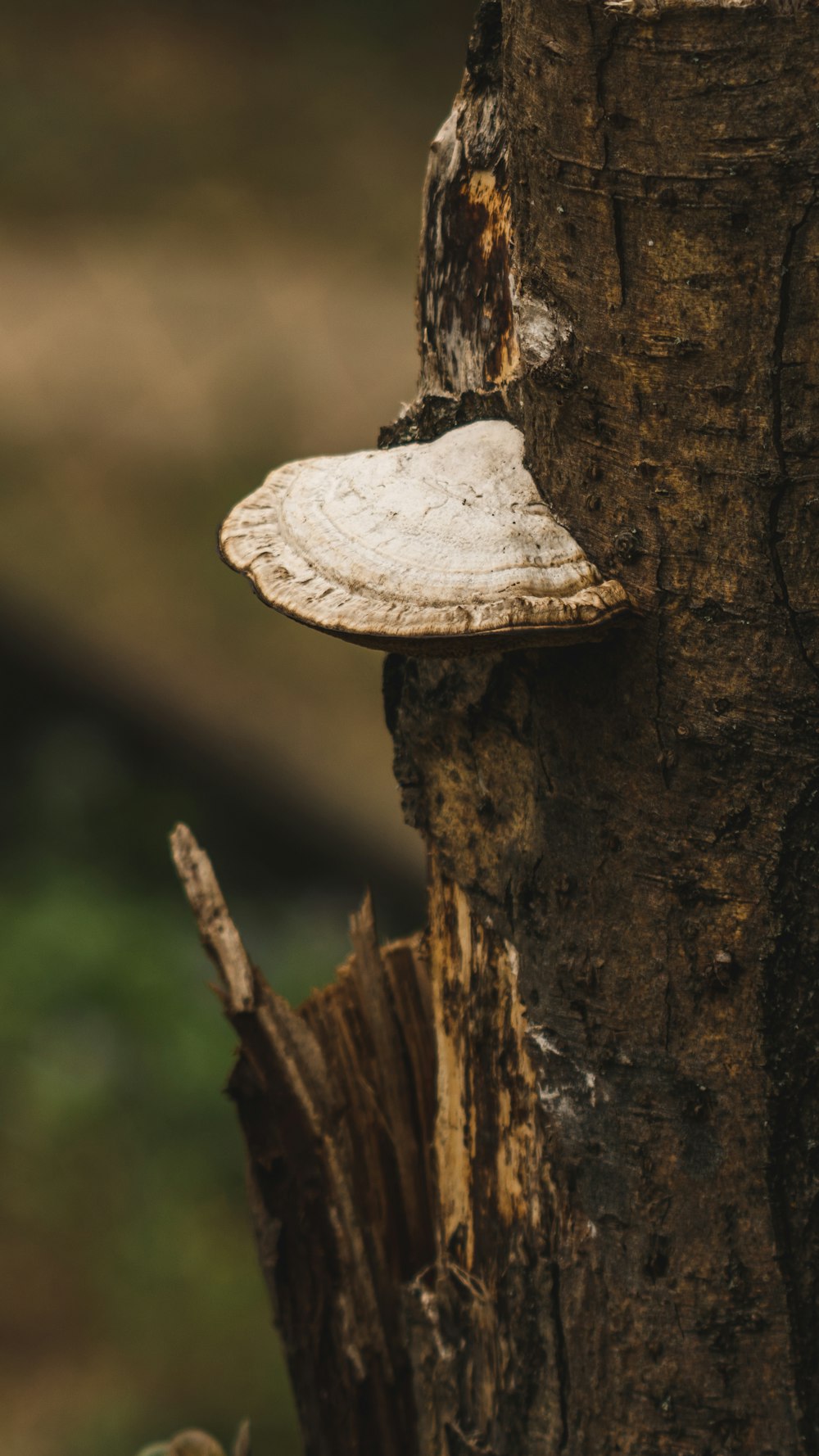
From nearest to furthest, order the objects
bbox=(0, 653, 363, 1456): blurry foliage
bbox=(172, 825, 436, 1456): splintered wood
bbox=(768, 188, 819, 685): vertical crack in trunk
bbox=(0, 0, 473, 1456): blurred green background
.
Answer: bbox=(768, 188, 819, 685): vertical crack in trunk < bbox=(172, 825, 436, 1456): splintered wood < bbox=(0, 653, 363, 1456): blurry foliage < bbox=(0, 0, 473, 1456): blurred green background

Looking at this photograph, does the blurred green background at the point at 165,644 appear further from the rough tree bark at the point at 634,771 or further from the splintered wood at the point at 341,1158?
the rough tree bark at the point at 634,771

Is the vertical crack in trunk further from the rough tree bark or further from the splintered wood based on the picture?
the splintered wood

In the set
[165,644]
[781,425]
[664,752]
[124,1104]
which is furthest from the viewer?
[165,644]

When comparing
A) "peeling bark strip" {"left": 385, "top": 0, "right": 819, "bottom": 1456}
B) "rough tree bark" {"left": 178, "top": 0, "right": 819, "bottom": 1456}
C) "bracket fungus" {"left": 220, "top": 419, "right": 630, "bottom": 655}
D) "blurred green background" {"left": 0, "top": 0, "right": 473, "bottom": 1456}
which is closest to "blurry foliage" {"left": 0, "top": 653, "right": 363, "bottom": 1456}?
"blurred green background" {"left": 0, "top": 0, "right": 473, "bottom": 1456}

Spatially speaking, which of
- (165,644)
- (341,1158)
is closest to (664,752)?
(341,1158)

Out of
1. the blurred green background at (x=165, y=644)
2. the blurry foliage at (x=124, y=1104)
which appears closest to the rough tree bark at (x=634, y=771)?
the blurry foliage at (x=124, y=1104)

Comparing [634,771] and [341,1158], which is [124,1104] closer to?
[341,1158]
